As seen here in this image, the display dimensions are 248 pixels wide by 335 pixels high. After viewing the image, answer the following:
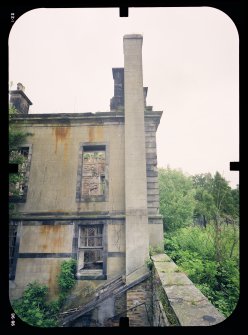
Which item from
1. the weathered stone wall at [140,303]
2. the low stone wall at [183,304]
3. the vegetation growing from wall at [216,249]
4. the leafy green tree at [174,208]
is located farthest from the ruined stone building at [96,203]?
the leafy green tree at [174,208]

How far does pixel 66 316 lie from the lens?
7.49 metres

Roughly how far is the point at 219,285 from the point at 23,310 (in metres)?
5.91

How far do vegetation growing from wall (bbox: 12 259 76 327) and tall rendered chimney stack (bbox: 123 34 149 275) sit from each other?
195cm

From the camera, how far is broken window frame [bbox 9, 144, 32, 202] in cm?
898

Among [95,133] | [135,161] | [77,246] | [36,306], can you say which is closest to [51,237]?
[77,246]

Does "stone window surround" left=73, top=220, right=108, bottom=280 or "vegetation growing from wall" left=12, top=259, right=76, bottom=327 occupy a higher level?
"stone window surround" left=73, top=220, right=108, bottom=280

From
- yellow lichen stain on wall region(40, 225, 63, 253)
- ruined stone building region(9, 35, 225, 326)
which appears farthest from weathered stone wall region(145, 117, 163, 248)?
yellow lichen stain on wall region(40, 225, 63, 253)

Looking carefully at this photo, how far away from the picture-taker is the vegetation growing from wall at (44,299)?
7.48m

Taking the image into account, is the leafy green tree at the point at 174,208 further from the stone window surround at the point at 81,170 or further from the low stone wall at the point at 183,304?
the low stone wall at the point at 183,304

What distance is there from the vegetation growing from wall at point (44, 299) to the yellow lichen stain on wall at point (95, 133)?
4464 mm

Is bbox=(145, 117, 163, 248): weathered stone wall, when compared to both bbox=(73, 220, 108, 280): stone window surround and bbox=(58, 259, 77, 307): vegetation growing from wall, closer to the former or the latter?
bbox=(73, 220, 108, 280): stone window surround

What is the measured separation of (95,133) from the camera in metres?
9.84
